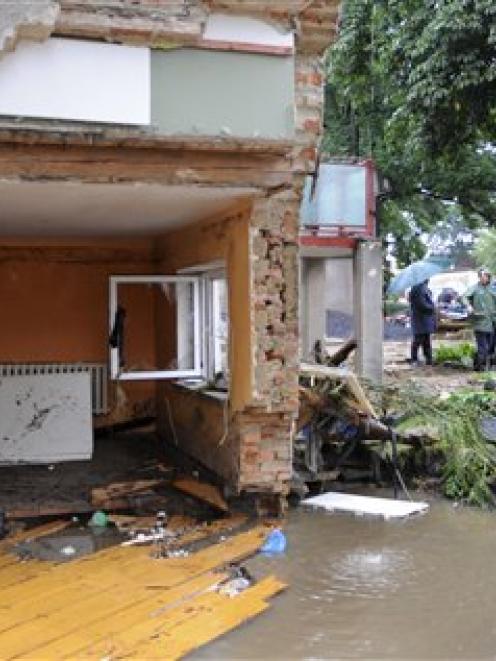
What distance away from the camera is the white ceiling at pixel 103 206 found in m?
6.35

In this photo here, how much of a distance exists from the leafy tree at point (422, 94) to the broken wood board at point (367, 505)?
6.32 m

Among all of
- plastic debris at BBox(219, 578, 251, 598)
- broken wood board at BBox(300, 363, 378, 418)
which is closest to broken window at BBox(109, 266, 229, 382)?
broken wood board at BBox(300, 363, 378, 418)

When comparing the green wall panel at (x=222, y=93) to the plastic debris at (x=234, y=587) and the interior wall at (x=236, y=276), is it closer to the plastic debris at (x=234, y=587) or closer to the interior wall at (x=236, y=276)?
the interior wall at (x=236, y=276)

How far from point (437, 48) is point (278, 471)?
7.43 meters

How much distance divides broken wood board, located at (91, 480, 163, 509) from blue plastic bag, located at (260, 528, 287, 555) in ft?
5.41

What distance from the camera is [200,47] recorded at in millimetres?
6082

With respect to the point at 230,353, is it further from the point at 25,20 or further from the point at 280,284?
the point at 25,20

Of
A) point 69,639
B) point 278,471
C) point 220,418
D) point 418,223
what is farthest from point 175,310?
point 418,223

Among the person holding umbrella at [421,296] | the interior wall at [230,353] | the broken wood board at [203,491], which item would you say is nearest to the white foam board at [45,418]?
the interior wall at [230,353]

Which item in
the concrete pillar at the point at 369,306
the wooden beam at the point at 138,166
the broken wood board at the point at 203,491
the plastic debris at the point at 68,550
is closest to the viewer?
the wooden beam at the point at 138,166

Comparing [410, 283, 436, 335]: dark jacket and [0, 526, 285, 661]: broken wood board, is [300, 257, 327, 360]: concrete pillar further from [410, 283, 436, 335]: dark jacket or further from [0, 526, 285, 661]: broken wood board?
[0, 526, 285, 661]: broken wood board

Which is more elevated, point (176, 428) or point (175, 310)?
point (175, 310)

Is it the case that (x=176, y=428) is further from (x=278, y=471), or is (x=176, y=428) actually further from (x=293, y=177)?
(x=293, y=177)

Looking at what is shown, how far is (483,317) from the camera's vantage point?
15.0m
